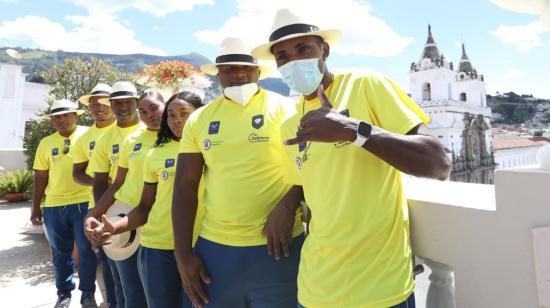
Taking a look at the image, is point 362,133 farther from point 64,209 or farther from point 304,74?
point 64,209

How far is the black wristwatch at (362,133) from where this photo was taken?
46.6 inches

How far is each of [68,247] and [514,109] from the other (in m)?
103

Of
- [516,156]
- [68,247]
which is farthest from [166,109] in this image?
[516,156]

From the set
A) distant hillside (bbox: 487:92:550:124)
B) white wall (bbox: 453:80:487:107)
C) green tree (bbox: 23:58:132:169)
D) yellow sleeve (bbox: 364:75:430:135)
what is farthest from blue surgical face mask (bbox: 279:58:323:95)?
distant hillside (bbox: 487:92:550:124)

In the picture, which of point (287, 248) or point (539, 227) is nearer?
point (539, 227)

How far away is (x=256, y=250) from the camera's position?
5.94ft

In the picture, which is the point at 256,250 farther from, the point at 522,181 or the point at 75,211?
the point at 75,211

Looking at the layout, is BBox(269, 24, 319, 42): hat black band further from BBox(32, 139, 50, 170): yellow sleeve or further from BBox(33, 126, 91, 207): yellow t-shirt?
BBox(32, 139, 50, 170): yellow sleeve

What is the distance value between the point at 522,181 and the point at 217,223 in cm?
131

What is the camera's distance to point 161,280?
A: 2.29 meters

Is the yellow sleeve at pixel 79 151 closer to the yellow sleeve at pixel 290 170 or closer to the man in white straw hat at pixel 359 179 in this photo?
the yellow sleeve at pixel 290 170

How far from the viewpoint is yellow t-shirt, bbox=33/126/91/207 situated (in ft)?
13.7

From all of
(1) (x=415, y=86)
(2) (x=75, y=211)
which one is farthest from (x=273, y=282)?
(1) (x=415, y=86)

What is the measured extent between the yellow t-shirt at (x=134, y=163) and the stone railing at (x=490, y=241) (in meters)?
2.03
